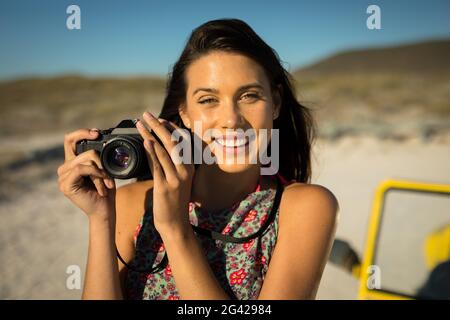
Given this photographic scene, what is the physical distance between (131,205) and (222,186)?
0.38 metres

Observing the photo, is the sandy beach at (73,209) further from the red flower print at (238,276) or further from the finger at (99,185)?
the finger at (99,185)

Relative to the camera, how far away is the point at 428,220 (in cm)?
499

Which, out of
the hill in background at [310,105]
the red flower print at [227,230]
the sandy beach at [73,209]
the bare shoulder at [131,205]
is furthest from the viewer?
the hill in background at [310,105]

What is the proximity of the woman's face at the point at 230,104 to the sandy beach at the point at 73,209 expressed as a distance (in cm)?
111

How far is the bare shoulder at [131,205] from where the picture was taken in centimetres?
182

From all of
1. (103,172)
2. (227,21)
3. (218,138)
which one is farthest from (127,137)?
(227,21)

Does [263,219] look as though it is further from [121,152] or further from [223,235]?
[121,152]

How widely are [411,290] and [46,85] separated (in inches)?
863

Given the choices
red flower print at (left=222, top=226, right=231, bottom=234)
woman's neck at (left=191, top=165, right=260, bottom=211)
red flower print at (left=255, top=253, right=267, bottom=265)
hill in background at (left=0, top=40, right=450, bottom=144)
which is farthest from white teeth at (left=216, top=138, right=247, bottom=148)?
hill in background at (left=0, top=40, right=450, bottom=144)

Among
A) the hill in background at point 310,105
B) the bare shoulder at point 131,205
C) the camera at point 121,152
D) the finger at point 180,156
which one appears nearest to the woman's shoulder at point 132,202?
the bare shoulder at point 131,205

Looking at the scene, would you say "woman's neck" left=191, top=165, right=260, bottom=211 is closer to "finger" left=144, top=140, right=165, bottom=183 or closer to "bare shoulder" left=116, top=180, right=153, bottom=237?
"bare shoulder" left=116, top=180, right=153, bottom=237

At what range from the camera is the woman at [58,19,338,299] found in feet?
4.90

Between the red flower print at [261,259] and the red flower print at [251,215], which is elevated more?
the red flower print at [251,215]

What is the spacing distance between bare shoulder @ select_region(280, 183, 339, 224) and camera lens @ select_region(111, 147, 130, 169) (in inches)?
23.6
